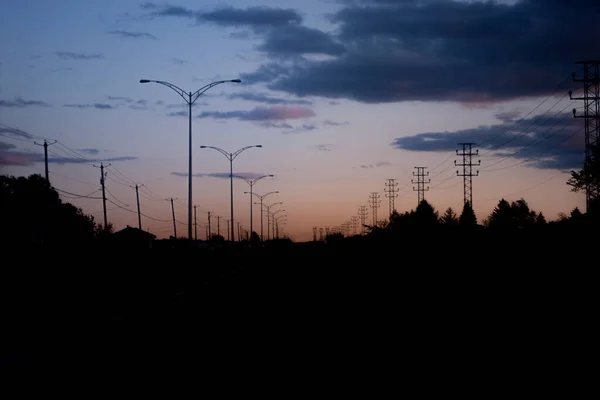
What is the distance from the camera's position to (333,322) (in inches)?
658

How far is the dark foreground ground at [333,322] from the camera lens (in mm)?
10727

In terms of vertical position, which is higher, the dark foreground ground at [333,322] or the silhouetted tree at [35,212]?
the silhouetted tree at [35,212]

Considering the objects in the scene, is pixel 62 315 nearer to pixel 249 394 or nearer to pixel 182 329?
pixel 182 329

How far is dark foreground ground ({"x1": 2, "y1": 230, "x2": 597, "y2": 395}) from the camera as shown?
35.2 ft

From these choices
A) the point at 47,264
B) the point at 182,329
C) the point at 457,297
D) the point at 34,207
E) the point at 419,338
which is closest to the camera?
the point at 419,338

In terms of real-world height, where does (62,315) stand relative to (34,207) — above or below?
below

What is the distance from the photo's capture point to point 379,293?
82.3 ft

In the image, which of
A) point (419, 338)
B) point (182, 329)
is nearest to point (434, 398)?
point (419, 338)

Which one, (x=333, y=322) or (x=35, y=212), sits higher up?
(x=35, y=212)

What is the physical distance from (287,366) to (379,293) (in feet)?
48.0

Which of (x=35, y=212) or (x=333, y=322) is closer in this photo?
(x=333, y=322)

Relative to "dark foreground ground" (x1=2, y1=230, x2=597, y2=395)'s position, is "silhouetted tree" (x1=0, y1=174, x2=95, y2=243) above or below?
above

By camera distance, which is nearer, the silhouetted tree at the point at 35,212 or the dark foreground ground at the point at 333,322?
the dark foreground ground at the point at 333,322

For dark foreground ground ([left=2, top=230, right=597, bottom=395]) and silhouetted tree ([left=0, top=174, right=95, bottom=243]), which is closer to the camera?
dark foreground ground ([left=2, top=230, right=597, bottom=395])
